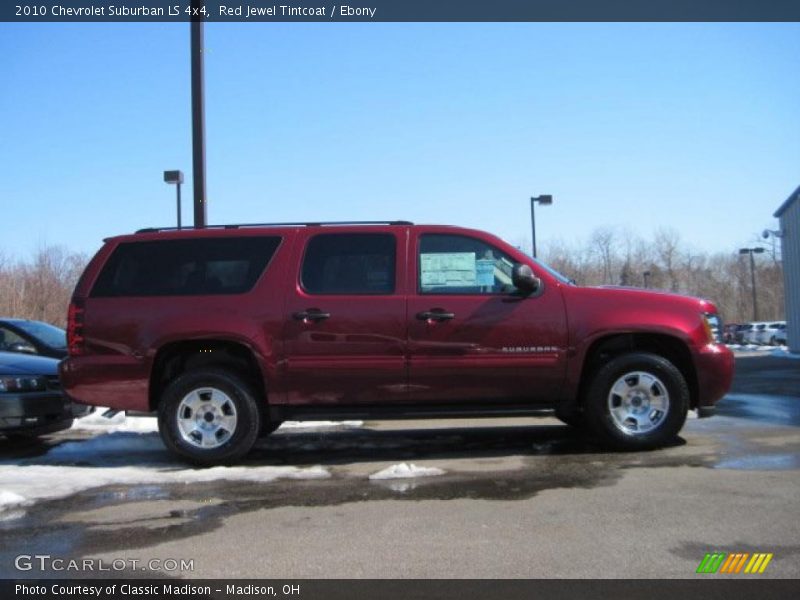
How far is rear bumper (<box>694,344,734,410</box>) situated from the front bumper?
6245 millimetres

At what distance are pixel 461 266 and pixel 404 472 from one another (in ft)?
6.09

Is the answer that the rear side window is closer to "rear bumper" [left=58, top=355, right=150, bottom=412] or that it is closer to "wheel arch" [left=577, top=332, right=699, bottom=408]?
"rear bumper" [left=58, top=355, right=150, bottom=412]

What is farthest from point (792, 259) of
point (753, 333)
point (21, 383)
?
point (21, 383)

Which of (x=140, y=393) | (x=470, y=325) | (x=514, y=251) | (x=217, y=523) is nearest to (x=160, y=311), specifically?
(x=140, y=393)

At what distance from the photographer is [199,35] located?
31.9ft

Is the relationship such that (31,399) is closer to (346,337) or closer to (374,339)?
(346,337)

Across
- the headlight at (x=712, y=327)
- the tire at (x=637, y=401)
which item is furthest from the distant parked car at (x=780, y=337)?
the tire at (x=637, y=401)

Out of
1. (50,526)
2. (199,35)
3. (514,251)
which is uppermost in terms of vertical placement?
(199,35)

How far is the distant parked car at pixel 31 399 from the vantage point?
22.2 feet

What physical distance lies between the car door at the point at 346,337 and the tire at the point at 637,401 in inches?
67.9

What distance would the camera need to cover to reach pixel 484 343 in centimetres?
601

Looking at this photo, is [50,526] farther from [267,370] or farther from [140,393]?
[267,370]

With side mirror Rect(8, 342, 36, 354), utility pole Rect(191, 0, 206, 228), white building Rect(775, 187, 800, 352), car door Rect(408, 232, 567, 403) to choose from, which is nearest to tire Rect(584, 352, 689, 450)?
car door Rect(408, 232, 567, 403)

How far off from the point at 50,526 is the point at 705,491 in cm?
446
